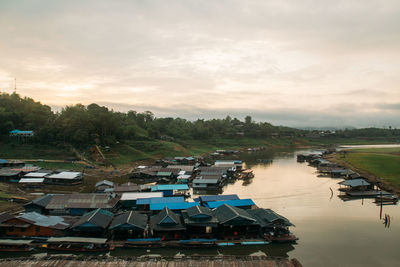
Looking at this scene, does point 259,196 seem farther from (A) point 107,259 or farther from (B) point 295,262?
(A) point 107,259

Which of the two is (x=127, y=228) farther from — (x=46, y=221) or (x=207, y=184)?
(x=207, y=184)

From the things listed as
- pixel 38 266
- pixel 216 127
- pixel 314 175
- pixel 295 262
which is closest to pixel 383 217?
pixel 295 262

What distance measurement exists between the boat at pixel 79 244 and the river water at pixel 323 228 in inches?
41.8

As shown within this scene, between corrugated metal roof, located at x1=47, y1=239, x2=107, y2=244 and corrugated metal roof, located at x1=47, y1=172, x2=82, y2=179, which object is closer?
corrugated metal roof, located at x1=47, y1=239, x2=107, y2=244

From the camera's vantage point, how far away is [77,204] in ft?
86.8

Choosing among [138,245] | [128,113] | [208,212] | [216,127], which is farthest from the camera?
[216,127]

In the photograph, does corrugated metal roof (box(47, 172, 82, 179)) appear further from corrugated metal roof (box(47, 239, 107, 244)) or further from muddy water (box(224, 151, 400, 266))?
muddy water (box(224, 151, 400, 266))

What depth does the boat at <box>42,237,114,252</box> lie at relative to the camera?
19172 mm

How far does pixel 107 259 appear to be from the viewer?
640 inches

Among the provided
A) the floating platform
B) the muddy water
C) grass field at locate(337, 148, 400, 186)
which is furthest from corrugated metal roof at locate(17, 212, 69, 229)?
grass field at locate(337, 148, 400, 186)

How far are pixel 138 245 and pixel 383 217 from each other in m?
25.2

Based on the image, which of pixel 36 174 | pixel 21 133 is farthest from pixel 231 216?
pixel 21 133

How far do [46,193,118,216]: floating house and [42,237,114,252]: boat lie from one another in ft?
21.5

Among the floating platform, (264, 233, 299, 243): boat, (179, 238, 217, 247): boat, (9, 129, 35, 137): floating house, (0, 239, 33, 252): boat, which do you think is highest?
(9, 129, 35, 137): floating house
